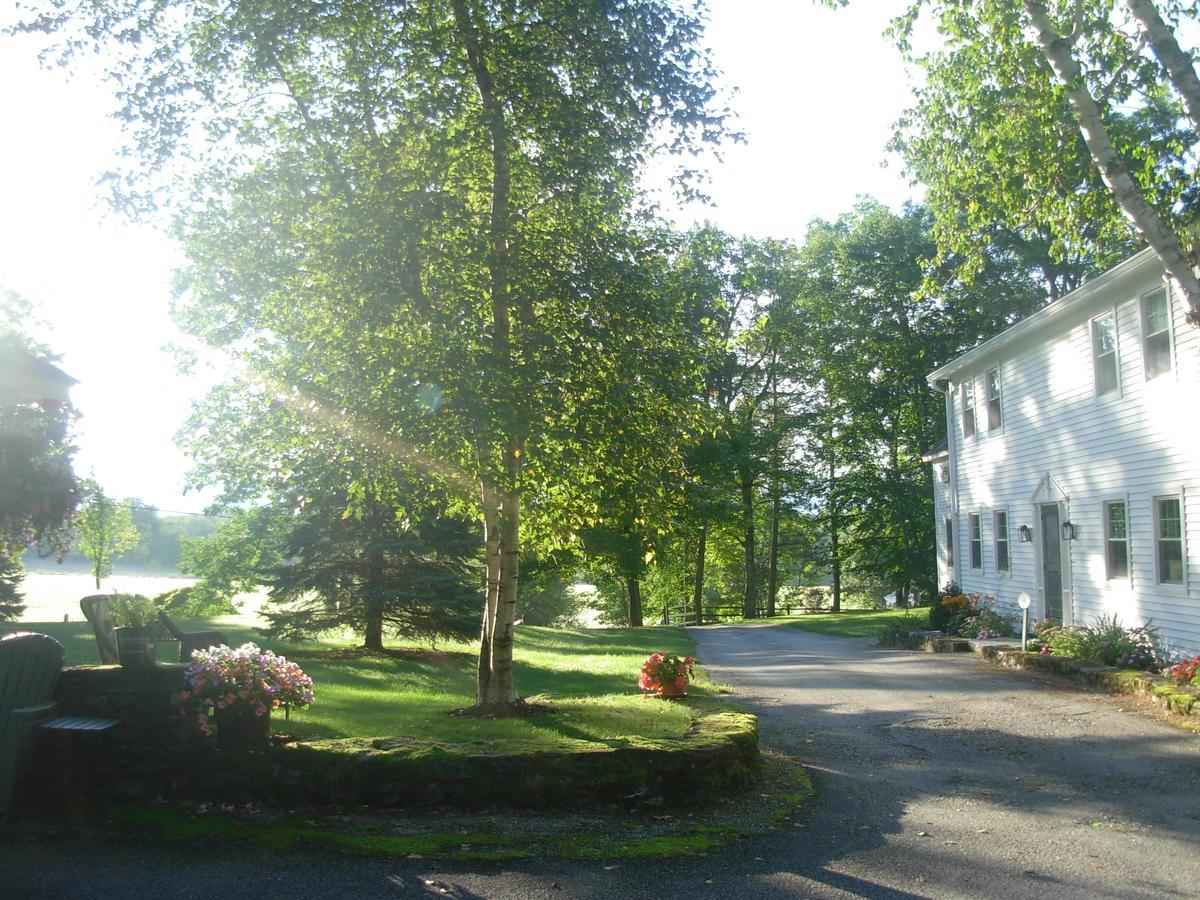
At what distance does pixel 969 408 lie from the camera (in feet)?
73.5

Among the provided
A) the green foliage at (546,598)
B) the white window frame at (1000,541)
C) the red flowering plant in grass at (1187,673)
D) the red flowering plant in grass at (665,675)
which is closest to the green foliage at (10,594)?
the green foliage at (546,598)

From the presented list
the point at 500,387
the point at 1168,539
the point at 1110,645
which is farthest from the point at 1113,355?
the point at 500,387

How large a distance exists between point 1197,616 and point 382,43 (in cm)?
1208

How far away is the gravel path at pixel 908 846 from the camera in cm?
518

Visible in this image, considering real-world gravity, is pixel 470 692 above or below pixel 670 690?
below

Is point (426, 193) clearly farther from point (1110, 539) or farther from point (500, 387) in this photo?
point (1110, 539)

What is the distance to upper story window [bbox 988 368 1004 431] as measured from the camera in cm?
2039

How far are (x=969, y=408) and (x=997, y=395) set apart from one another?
6.25 feet

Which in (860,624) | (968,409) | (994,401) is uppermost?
(968,409)

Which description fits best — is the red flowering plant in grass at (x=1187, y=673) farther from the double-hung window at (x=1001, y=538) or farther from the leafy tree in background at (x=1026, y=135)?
the double-hung window at (x=1001, y=538)

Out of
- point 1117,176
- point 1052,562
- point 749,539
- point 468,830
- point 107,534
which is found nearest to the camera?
point 468,830

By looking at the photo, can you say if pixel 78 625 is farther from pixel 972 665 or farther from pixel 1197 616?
pixel 1197 616

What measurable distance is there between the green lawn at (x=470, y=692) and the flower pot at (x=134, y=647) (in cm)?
160

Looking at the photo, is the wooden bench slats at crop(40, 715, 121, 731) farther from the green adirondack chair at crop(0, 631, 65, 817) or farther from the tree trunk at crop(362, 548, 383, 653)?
the tree trunk at crop(362, 548, 383, 653)
